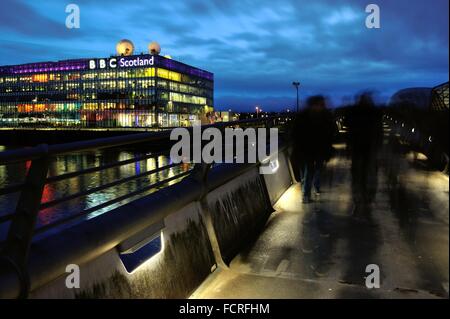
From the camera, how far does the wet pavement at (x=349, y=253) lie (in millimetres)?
3938

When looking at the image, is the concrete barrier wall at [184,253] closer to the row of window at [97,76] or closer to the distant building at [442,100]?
the distant building at [442,100]

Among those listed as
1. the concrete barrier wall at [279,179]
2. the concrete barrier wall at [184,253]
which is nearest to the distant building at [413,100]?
the concrete barrier wall at [184,253]

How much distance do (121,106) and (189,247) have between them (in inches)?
4628

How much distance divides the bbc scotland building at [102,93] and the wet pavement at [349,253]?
10528 cm

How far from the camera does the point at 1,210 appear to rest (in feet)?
57.5

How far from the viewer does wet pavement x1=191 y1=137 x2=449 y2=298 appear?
3938mm

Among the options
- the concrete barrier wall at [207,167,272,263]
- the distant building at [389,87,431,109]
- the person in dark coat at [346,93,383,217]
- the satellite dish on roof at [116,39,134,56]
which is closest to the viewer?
the distant building at [389,87,431,109]

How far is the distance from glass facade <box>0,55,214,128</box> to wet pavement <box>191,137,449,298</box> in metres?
105

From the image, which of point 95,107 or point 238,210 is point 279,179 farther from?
point 95,107

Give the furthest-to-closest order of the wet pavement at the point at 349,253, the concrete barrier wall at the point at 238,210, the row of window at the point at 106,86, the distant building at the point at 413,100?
the row of window at the point at 106,86 → the concrete barrier wall at the point at 238,210 → the wet pavement at the point at 349,253 → the distant building at the point at 413,100

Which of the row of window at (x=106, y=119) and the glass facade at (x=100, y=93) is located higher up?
the glass facade at (x=100, y=93)

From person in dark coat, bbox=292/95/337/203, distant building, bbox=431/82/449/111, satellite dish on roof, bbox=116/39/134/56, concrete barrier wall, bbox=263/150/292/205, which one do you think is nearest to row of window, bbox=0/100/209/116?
satellite dish on roof, bbox=116/39/134/56

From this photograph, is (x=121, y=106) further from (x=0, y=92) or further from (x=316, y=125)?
(x=316, y=125)

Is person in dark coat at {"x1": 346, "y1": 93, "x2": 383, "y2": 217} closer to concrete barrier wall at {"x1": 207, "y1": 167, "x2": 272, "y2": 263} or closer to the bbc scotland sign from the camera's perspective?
concrete barrier wall at {"x1": 207, "y1": 167, "x2": 272, "y2": 263}
